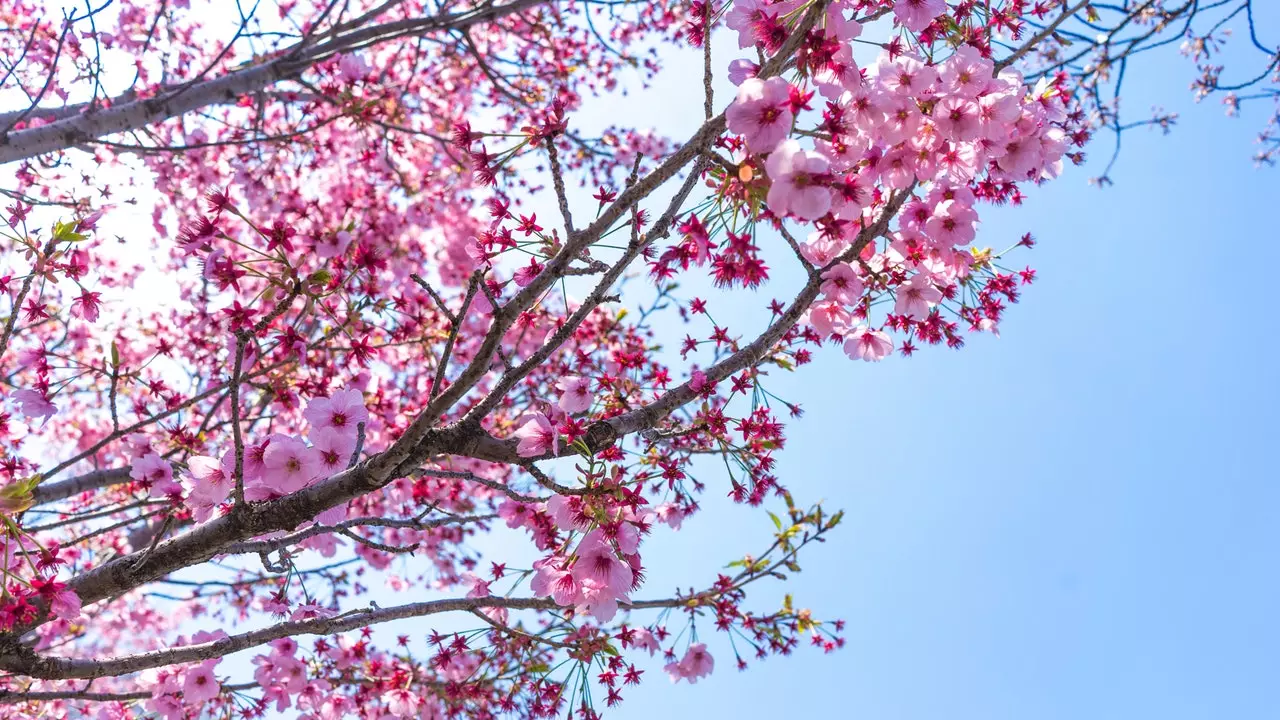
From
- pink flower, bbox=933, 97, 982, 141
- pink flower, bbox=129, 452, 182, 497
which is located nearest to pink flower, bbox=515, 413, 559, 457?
pink flower, bbox=933, 97, 982, 141

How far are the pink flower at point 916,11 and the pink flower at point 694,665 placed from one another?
346cm

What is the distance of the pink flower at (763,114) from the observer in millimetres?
1695

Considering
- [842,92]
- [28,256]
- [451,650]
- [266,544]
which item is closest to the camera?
[842,92]

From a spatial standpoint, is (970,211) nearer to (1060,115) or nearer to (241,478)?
(1060,115)

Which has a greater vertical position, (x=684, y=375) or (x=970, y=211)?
(x=684, y=375)

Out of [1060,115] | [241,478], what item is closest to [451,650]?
[241,478]

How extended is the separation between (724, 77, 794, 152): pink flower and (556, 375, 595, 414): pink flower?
1454 millimetres

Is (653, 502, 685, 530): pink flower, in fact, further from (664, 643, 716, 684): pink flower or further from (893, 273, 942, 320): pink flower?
(893, 273, 942, 320): pink flower

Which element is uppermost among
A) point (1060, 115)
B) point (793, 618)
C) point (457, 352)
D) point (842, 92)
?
point (457, 352)

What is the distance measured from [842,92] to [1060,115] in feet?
4.21

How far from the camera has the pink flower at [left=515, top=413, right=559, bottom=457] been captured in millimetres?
2336

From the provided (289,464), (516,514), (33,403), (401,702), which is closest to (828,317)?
(516,514)

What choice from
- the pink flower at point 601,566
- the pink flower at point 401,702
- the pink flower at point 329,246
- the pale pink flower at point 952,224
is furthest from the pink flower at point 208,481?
the pale pink flower at point 952,224

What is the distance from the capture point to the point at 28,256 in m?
2.62
